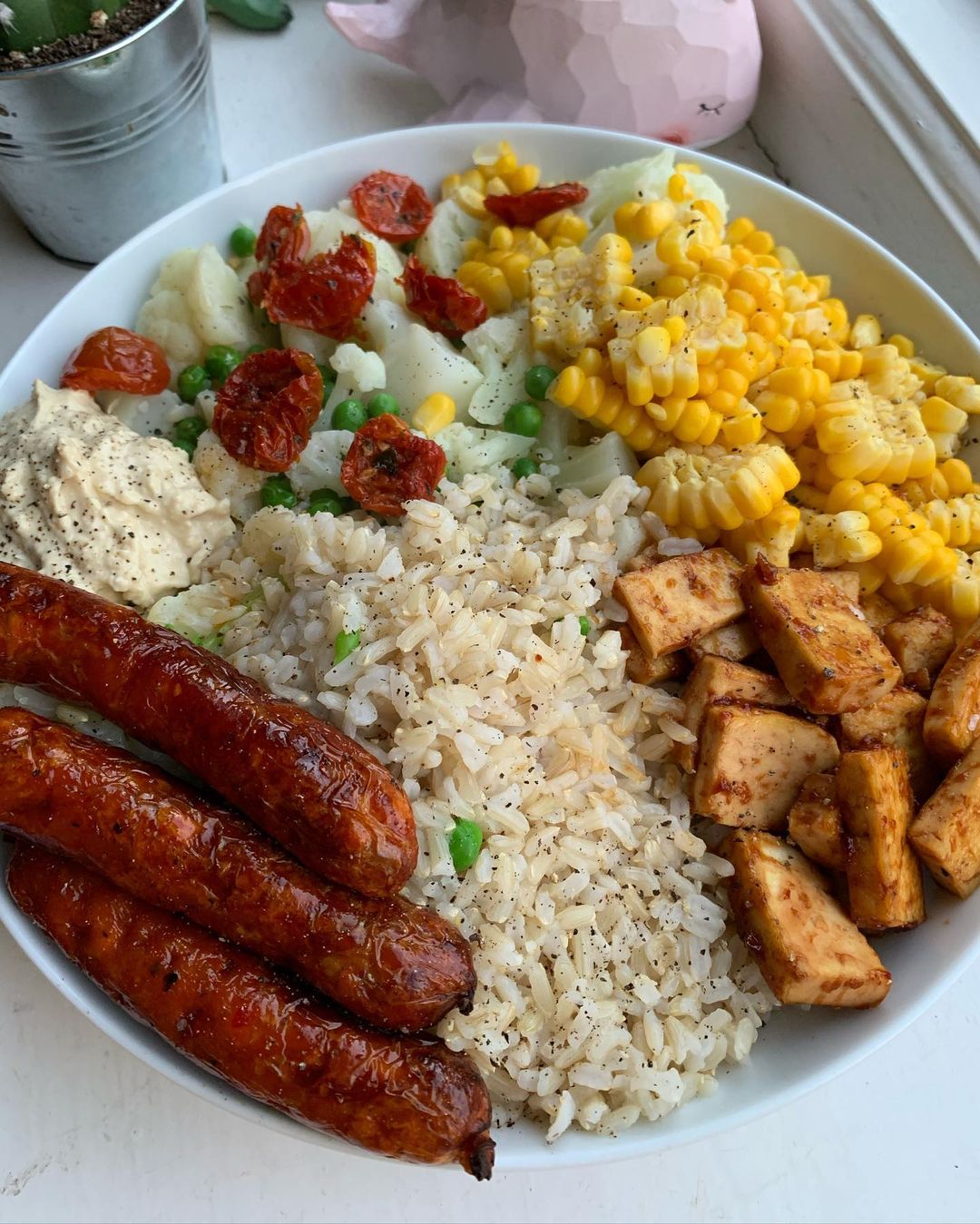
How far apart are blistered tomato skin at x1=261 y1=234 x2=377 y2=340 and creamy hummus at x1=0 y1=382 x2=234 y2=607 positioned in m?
0.57

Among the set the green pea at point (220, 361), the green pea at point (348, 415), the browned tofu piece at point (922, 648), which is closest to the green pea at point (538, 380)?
the green pea at point (348, 415)

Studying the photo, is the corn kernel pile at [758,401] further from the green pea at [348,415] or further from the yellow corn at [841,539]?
the green pea at [348,415]

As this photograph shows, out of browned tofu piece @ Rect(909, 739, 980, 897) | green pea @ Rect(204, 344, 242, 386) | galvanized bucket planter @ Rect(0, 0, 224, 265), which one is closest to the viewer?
browned tofu piece @ Rect(909, 739, 980, 897)

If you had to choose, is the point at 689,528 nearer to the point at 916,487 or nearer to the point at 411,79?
the point at 916,487

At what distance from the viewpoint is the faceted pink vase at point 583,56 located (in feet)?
10.7

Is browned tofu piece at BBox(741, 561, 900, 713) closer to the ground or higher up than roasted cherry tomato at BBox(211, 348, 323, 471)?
higher up

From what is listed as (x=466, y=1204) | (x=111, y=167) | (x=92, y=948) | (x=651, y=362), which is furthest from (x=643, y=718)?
(x=111, y=167)

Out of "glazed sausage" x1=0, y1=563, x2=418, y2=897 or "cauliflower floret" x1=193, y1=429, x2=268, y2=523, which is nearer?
"glazed sausage" x1=0, y1=563, x2=418, y2=897

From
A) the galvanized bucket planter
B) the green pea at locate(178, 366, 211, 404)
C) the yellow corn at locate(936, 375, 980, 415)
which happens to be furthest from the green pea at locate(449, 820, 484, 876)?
the galvanized bucket planter

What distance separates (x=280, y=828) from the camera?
1979 millimetres

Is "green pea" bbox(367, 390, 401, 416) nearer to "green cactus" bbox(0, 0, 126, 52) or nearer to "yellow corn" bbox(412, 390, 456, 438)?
"yellow corn" bbox(412, 390, 456, 438)

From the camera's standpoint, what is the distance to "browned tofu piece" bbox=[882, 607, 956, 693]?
8.29 feet

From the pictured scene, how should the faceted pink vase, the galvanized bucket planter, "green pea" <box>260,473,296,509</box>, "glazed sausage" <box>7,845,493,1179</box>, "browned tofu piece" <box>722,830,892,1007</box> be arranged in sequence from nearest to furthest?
"glazed sausage" <box>7,845,493,1179</box>, "browned tofu piece" <box>722,830,892,1007</box>, the galvanized bucket planter, "green pea" <box>260,473,296,509</box>, the faceted pink vase

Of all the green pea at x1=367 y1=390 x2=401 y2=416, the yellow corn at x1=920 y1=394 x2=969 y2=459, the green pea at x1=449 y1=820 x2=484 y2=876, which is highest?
the yellow corn at x1=920 y1=394 x2=969 y2=459
